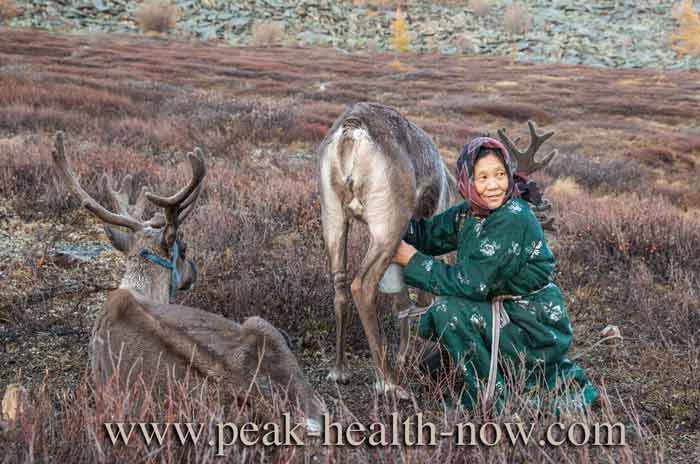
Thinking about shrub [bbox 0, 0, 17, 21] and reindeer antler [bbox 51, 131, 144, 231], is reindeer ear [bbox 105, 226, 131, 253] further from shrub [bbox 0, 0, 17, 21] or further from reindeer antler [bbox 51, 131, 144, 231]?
shrub [bbox 0, 0, 17, 21]

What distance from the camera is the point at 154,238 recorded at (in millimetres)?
3703

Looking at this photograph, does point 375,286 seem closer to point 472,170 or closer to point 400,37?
point 472,170

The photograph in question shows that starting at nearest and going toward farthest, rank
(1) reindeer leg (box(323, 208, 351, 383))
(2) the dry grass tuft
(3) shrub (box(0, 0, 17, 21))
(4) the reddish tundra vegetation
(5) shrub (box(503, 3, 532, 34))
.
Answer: (4) the reddish tundra vegetation
(1) reindeer leg (box(323, 208, 351, 383))
(2) the dry grass tuft
(3) shrub (box(0, 0, 17, 21))
(5) shrub (box(503, 3, 532, 34))

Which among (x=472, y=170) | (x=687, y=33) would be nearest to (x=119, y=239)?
(x=472, y=170)

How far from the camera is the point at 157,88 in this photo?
51.9ft

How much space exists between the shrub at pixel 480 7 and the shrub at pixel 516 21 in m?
4.39

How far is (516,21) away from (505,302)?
5920 centimetres

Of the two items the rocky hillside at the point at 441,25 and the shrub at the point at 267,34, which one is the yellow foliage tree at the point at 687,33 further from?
the shrub at the point at 267,34

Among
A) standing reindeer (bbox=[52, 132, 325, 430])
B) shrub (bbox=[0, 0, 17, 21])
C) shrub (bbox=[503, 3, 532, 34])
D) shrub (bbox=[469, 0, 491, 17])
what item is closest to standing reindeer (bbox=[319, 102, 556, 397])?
standing reindeer (bbox=[52, 132, 325, 430])

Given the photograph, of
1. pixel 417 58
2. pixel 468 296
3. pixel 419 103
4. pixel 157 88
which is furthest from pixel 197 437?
pixel 417 58

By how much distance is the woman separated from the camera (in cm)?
302

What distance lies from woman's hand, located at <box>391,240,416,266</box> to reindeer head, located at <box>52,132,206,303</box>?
127 centimetres

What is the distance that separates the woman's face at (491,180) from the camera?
3.05 metres

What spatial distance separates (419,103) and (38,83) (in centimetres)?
1100
